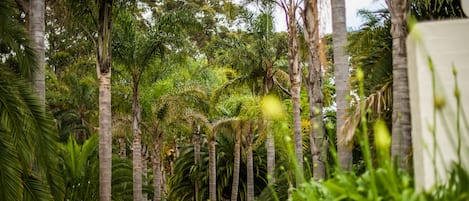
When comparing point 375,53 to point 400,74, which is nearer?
point 400,74

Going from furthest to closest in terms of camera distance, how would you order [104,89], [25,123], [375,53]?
[104,89], [375,53], [25,123]

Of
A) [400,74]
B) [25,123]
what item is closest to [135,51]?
[25,123]

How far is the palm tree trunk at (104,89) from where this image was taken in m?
15.6

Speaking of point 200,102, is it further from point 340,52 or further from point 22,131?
point 22,131

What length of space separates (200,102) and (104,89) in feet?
33.9

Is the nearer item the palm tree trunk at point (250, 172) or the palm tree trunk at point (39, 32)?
the palm tree trunk at point (39, 32)

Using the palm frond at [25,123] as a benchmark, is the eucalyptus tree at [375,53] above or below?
above

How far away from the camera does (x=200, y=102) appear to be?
2605cm

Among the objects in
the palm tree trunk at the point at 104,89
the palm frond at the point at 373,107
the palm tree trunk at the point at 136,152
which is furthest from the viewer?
the palm tree trunk at the point at 136,152

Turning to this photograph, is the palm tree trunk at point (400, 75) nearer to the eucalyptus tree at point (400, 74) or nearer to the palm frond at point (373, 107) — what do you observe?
the eucalyptus tree at point (400, 74)

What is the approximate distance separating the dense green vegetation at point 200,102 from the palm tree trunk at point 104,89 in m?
0.03

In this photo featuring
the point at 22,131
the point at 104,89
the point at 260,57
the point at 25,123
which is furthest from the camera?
the point at 260,57

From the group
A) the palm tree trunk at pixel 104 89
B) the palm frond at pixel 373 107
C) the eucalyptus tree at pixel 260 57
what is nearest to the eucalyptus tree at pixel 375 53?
the palm frond at pixel 373 107

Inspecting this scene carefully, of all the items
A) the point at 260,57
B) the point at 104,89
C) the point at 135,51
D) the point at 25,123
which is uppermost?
the point at 135,51
